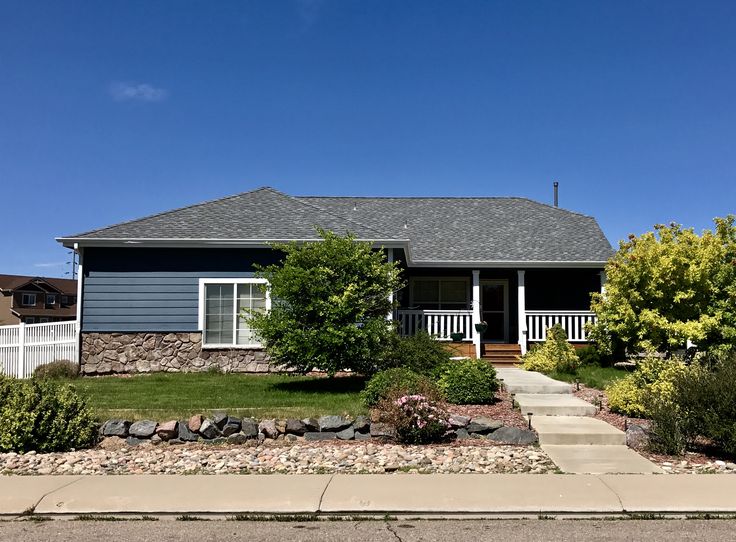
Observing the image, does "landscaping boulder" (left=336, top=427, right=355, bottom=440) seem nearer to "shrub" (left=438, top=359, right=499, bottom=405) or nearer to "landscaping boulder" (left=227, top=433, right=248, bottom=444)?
"landscaping boulder" (left=227, top=433, right=248, bottom=444)

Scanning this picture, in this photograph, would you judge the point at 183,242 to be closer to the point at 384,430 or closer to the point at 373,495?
the point at 384,430

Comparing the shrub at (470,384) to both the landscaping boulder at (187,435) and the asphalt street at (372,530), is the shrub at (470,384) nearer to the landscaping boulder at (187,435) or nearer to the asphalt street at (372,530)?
the landscaping boulder at (187,435)

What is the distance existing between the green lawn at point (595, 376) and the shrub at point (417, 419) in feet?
16.8

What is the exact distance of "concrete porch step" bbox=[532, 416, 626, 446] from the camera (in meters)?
8.69

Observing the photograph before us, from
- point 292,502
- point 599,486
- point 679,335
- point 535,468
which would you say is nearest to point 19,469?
point 292,502

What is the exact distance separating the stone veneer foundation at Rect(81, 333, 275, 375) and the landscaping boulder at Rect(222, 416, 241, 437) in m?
6.86

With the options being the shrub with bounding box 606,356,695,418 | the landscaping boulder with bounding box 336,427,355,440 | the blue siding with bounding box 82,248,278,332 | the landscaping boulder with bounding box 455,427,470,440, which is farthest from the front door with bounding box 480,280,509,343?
the landscaping boulder with bounding box 336,427,355,440

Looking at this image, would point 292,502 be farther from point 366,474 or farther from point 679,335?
point 679,335

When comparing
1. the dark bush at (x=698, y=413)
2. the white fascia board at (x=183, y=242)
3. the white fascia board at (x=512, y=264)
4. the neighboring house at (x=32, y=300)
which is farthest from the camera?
the neighboring house at (x=32, y=300)

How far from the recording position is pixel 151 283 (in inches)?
628

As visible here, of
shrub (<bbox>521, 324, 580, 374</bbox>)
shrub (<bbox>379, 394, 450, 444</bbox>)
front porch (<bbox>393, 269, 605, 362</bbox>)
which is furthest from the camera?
front porch (<bbox>393, 269, 605, 362</bbox>)

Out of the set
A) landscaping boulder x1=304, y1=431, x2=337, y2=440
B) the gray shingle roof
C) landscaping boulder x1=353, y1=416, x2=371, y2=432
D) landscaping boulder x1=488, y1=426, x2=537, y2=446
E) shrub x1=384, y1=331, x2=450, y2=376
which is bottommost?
landscaping boulder x1=304, y1=431, x2=337, y2=440

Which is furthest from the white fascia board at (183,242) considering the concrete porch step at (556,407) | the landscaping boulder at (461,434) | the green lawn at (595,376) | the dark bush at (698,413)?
the dark bush at (698,413)

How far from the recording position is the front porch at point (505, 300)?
17906 mm
